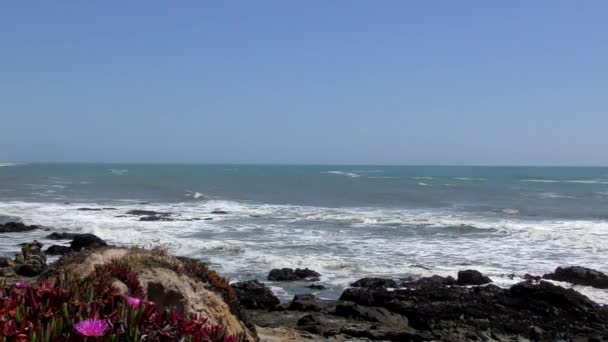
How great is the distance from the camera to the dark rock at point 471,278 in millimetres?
18234

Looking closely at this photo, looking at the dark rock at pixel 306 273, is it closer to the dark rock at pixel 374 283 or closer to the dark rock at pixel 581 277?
the dark rock at pixel 374 283

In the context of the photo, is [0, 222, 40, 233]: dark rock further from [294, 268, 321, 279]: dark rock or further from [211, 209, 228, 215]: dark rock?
[294, 268, 321, 279]: dark rock

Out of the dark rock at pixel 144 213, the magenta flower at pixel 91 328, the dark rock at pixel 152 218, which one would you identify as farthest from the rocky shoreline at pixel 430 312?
the dark rock at pixel 144 213

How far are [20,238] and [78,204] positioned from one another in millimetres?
19015

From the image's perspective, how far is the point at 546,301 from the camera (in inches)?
597

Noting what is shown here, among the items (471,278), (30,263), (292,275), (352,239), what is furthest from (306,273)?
(352,239)

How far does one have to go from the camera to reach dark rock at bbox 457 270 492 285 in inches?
718

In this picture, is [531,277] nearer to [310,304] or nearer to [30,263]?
[310,304]

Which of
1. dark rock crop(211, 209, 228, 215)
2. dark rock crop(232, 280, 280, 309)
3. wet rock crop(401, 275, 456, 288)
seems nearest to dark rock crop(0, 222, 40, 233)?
dark rock crop(211, 209, 228, 215)

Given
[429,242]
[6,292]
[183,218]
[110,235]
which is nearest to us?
[6,292]

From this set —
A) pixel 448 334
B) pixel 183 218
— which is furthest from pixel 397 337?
pixel 183 218

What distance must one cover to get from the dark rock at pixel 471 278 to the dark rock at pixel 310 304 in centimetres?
461

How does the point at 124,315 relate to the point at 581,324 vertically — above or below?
above

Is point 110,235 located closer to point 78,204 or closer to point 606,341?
point 78,204
